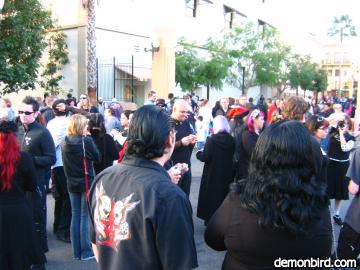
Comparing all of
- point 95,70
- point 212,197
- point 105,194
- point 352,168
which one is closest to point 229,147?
point 212,197

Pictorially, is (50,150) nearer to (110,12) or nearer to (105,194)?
(105,194)

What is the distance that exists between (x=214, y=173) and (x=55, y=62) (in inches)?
579

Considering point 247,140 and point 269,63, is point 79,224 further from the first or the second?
point 269,63

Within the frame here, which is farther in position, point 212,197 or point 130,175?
point 212,197

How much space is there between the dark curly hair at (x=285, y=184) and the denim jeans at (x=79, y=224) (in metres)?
3.41

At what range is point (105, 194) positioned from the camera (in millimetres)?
2209

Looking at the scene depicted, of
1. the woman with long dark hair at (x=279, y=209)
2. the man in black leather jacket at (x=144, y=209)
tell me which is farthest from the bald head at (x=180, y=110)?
the woman with long dark hair at (x=279, y=209)

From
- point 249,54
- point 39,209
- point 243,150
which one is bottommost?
point 39,209

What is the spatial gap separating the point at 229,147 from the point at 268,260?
4.21 meters

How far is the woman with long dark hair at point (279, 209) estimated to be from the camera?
191 cm

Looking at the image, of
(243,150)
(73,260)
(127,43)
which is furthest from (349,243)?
(127,43)

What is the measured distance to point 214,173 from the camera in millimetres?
6238

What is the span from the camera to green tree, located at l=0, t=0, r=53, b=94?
1302 centimetres

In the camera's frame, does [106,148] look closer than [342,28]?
Yes
